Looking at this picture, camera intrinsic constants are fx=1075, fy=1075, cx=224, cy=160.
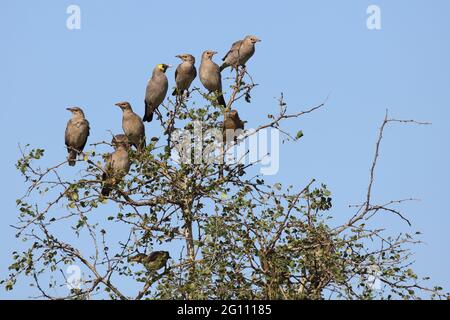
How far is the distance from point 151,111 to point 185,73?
74cm

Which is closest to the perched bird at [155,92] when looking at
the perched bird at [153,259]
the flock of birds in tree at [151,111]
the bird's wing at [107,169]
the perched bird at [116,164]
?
the flock of birds in tree at [151,111]

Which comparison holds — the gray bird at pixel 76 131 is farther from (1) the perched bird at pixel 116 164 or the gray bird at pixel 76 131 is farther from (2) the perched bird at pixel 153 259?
(2) the perched bird at pixel 153 259

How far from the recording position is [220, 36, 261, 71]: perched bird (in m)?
14.4

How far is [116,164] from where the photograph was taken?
449 inches

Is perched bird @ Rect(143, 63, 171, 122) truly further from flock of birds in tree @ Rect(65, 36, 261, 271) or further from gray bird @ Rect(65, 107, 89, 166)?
gray bird @ Rect(65, 107, 89, 166)

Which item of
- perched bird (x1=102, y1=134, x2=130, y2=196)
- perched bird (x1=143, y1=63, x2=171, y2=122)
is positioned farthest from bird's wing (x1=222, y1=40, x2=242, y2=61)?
perched bird (x1=102, y1=134, x2=130, y2=196)

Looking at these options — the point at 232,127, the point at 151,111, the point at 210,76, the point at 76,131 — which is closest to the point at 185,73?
the point at 210,76

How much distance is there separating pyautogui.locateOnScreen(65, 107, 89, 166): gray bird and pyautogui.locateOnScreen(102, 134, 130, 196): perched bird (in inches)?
32.5

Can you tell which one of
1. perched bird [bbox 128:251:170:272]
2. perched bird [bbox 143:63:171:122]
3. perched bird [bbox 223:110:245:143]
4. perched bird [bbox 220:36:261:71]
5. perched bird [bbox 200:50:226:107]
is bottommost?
perched bird [bbox 128:251:170:272]

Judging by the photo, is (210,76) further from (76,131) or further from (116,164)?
(116,164)

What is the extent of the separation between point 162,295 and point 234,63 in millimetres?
6039

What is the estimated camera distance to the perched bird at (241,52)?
14422 mm

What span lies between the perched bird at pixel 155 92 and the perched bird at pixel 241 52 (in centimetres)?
123
